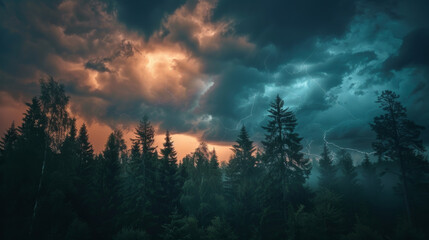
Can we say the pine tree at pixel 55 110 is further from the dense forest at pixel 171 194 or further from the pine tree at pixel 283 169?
the pine tree at pixel 283 169

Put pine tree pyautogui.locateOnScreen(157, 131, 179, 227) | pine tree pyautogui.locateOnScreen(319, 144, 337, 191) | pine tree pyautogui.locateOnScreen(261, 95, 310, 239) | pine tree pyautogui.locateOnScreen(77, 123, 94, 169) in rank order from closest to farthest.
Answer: pine tree pyautogui.locateOnScreen(261, 95, 310, 239) < pine tree pyautogui.locateOnScreen(157, 131, 179, 227) < pine tree pyautogui.locateOnScreen(77, 123, 94, 169) < pine tree pyautogui.locateOnScreen(319, 144, 337, 191)

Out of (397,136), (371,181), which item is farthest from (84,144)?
(371,181)

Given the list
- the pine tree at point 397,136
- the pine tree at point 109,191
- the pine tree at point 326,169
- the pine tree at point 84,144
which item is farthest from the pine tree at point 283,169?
the pine tree at point 84,144

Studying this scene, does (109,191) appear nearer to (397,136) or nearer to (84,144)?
(84,144)

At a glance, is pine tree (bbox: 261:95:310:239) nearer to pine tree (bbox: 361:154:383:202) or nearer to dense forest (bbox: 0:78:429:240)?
dense forest (bbox: 0:78:429:240)

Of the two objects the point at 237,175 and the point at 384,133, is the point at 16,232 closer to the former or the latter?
the point at 237,175

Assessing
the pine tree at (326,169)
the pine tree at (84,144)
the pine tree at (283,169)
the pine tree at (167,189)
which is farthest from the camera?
the pine tree at (326,169)

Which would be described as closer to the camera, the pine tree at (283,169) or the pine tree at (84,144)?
the pine tree at (283,169)

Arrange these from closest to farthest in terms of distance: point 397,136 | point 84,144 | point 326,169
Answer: point 397,136
point 84,144
point 326,169

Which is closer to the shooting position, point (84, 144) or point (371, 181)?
point (84, 144)

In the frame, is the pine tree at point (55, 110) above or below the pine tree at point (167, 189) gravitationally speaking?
above

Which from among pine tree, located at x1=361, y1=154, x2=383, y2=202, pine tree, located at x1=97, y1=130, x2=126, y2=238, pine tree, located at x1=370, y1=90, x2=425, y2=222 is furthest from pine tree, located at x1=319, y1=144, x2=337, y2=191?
pine tree, located at x1=97, y1=130, x2=126, y2=238

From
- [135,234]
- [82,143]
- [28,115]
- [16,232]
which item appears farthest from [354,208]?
[28,115]

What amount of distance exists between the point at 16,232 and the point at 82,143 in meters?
21.8
